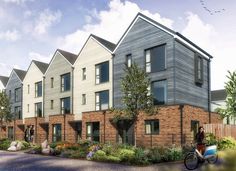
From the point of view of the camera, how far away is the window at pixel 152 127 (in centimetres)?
2681

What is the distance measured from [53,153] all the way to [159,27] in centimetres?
1347

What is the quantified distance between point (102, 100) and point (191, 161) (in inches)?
779

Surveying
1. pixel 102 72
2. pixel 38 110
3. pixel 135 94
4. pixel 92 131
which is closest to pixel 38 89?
pixel 38 110

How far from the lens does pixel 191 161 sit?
14039 mm

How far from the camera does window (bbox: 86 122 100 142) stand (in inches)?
1276

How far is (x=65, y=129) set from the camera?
36.5 m

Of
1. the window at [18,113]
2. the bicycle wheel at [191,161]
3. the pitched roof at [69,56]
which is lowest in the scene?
the bicycle wheel at [191,161]

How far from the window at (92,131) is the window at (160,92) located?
7.59m

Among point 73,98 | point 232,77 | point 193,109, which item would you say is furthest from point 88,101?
point 232,77

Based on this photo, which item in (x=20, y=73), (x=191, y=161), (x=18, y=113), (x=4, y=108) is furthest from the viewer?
(x=20, y=73)

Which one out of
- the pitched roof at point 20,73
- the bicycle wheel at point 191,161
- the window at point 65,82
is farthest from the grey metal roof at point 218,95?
the bicycle wheel at point 191,161

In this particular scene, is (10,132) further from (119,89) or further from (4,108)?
(119,89)

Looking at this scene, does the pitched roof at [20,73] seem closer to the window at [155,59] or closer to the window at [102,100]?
the window at [102,100]

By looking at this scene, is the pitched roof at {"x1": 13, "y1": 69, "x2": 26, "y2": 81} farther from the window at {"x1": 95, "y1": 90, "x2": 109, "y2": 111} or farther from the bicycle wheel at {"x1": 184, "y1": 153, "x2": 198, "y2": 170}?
the bicycle wheel at {"x1": 184, "y1": 153, "x2": 198, "y2": 170}
